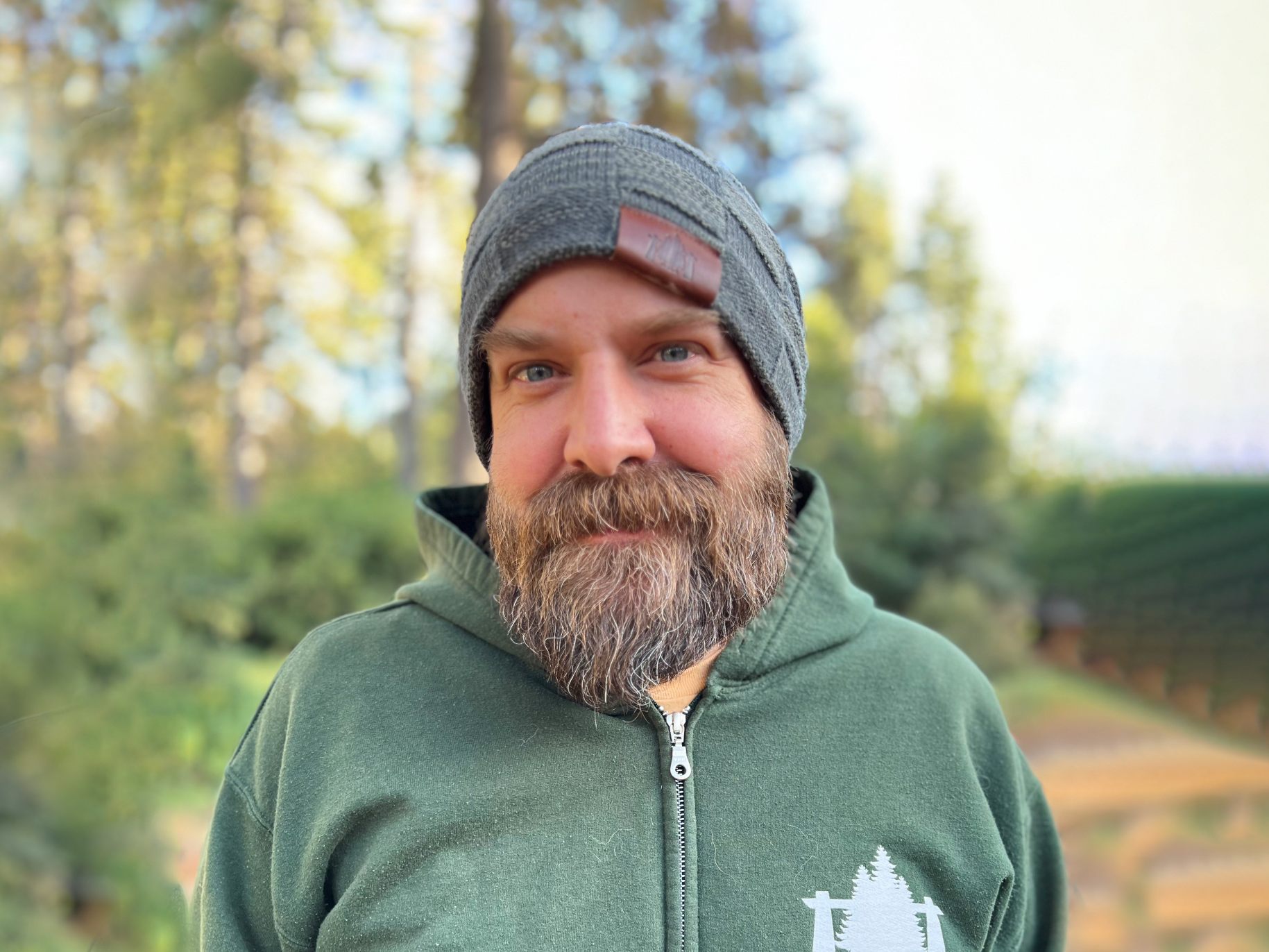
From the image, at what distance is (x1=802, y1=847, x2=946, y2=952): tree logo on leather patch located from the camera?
1.63m

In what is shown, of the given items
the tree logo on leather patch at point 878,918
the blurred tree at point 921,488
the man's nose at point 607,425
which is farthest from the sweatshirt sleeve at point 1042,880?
the blurred tree at point 921,488

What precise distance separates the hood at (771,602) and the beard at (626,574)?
9 cm

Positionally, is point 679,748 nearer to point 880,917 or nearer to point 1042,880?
point 880,917

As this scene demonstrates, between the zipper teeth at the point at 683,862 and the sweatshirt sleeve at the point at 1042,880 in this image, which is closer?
the zipper teeth at the point at 683,862

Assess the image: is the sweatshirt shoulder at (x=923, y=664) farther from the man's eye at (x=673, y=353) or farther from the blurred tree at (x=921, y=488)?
the blurred tree at (x=921, y=488)

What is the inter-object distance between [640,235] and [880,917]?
1.22 meters

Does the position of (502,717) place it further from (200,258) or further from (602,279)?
(200,258)

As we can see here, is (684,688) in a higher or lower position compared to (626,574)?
lower

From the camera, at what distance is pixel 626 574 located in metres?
1.71

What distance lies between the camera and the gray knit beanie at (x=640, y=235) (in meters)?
1.69

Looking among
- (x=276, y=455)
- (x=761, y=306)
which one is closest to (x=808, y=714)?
(x=761, y=306)

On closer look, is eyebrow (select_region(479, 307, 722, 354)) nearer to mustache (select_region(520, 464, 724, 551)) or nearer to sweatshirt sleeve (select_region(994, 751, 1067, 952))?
mustache (select_region(520, 464, 724, 551))

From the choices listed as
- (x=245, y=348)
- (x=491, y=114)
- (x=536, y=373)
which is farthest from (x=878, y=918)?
(x=245, y=348)

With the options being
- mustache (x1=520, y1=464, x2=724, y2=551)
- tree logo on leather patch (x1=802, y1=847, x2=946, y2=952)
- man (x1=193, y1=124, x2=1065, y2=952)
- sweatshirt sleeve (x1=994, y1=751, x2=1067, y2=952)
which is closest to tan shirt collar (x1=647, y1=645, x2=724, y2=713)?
man (x1=193, y1=124, x2=1065, y2=952)
